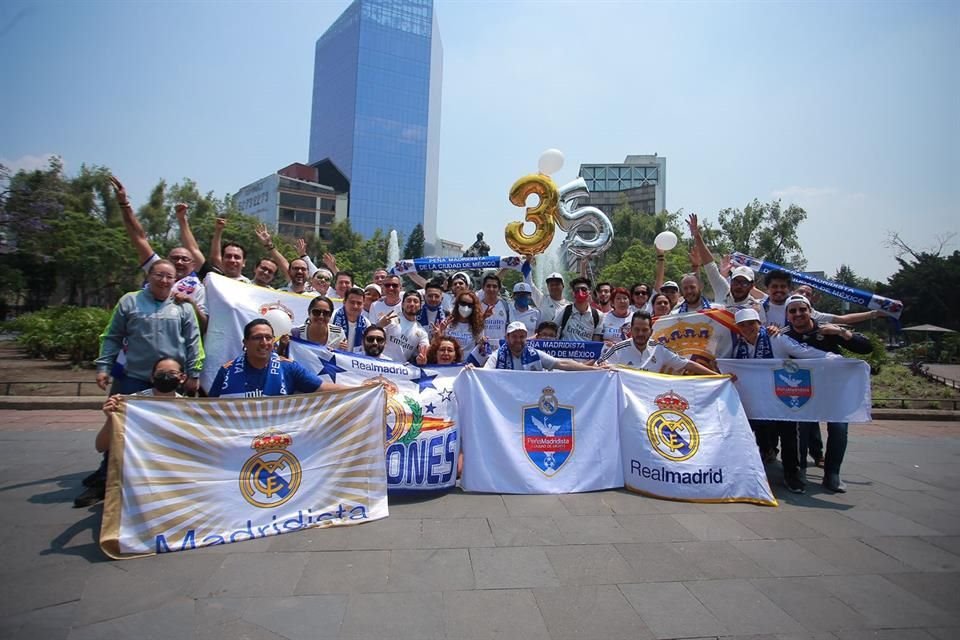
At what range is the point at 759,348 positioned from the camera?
5.45m

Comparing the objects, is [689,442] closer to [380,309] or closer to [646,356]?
[646,356]

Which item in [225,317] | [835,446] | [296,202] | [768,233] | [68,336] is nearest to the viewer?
[835,446]

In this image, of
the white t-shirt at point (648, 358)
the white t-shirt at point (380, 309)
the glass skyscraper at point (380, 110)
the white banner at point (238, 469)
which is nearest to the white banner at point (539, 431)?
the white t-shirt at point (648, 358)

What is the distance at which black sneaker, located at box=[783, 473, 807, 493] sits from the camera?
5105mm

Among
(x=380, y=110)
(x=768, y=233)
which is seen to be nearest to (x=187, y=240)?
(x=768, y=233)

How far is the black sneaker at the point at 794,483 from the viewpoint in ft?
16.8

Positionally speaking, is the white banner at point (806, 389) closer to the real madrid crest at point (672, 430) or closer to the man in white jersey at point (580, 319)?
the real madrid crest at point (672, 430)

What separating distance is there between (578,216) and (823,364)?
197 inches

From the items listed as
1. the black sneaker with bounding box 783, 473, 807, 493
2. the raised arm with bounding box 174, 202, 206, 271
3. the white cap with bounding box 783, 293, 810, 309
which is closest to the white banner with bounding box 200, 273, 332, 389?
the raised arm with bounding box 174, 202, 206, 271

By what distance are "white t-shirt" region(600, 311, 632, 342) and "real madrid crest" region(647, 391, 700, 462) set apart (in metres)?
1.54

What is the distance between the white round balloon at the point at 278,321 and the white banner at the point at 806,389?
4841 millimetres

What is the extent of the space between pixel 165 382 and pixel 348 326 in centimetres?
212

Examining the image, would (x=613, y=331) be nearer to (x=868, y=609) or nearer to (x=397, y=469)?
(x=397, y=469)

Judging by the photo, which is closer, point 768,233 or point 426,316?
point 426,316
